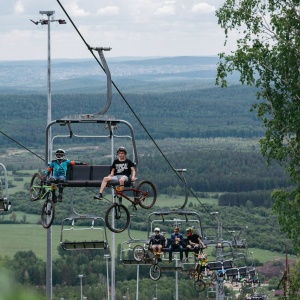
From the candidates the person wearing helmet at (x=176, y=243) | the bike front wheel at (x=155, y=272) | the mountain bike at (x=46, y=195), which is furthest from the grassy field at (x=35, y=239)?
the mountain bike at (x=46, y=195)

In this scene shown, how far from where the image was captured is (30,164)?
198500 mm

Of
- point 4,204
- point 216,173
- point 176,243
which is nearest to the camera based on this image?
point 4,204

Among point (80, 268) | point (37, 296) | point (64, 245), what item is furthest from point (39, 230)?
point (37, 296)

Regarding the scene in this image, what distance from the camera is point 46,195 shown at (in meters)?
15.4

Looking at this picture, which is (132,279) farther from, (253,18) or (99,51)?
(99,51)

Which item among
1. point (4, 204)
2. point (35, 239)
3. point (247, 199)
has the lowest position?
point (35, 239)

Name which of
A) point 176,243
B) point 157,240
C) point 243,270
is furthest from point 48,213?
point 243,270

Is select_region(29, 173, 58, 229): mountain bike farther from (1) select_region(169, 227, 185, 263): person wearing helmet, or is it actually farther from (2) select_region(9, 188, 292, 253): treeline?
(2) select_region(9, 188, 292, 253): treeline

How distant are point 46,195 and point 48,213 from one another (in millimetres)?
242

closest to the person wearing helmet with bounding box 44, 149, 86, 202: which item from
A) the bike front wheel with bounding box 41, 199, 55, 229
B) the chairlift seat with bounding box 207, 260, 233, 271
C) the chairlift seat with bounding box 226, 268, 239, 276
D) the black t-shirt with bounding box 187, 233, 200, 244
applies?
the bike front wheel with bounding box 41, 199, 55, 229

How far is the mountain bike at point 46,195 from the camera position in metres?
15.1

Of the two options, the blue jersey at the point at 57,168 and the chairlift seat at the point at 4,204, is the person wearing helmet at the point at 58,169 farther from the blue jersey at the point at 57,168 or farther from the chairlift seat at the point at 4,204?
the chairlift seat at the point at 4,204

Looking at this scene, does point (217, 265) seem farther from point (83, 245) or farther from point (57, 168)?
point (57, 168)

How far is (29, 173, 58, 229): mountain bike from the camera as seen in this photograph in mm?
15133
